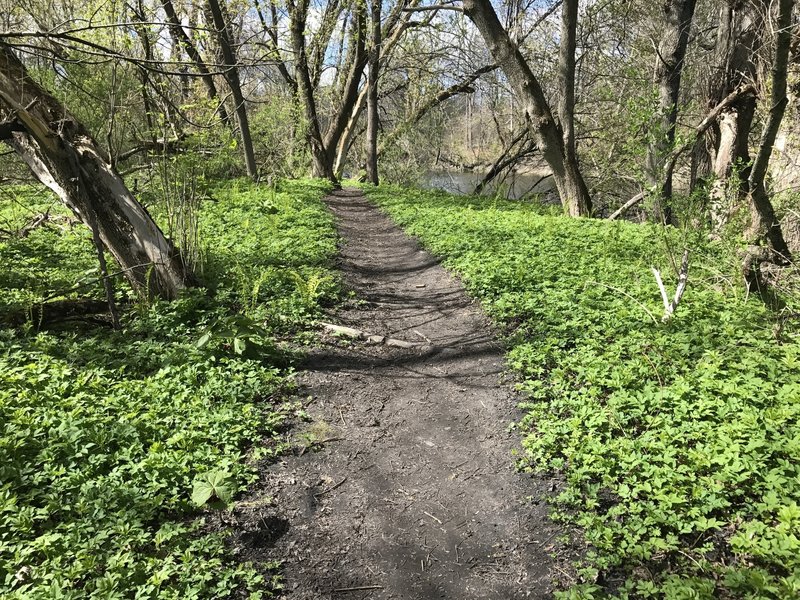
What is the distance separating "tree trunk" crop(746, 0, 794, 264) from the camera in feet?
13.8

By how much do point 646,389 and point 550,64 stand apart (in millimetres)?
15007

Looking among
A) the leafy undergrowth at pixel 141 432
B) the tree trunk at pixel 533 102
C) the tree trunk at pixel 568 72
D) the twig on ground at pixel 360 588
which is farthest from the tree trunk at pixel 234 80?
the twig on ground at pixel 360 588

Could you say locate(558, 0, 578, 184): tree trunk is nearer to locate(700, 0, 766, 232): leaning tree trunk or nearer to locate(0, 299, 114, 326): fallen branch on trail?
locate(700, 0, 766, 232): leaning tree trunk

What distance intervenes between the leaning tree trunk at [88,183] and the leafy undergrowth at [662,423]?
376 centimetres

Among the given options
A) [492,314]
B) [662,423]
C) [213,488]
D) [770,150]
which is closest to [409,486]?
[213,488]

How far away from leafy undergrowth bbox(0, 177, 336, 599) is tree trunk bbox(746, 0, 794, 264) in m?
4.85

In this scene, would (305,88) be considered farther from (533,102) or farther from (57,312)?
(57,312)

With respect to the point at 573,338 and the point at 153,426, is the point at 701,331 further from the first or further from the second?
the point at 153,426

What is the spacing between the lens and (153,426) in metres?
3.58

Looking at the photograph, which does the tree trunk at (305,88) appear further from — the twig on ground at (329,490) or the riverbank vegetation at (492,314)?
the twig on ground at (329,490)

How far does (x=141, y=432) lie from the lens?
3533mm

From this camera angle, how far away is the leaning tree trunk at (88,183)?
5.29 m

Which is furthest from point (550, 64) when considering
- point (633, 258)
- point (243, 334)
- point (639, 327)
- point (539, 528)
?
point (539, 528)

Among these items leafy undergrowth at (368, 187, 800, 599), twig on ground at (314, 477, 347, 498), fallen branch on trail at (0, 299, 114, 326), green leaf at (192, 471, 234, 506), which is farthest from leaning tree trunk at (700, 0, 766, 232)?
fallen branch on trail at (0, 299, 114, 326)
